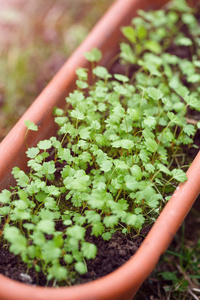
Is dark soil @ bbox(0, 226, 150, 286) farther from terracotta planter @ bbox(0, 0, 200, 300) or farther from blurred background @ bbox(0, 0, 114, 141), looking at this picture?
blurred background @ bbox(0, 0, 114, 141)

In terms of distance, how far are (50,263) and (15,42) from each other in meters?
1.78

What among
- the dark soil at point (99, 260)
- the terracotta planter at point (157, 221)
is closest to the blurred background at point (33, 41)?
the terracotta planter at point (157, 221)

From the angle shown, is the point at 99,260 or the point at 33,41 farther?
the point at 33,41

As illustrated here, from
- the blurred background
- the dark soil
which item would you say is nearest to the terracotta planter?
the dark soil

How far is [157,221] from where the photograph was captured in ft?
4.08

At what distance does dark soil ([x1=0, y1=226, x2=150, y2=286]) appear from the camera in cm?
123

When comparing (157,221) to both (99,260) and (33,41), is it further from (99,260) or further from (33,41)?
(33,41)

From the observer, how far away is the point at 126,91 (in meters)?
1.64

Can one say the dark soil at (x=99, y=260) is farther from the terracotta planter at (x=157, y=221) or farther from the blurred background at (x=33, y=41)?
the blurred background at (x=33, y=41)

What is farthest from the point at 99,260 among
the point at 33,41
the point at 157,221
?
the point at 33,41

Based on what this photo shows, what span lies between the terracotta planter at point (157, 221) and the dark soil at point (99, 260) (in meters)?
0.12

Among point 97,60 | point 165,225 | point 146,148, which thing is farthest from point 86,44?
point 165,225

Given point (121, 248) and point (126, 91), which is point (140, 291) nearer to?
point (121, 248)

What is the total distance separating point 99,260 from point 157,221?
0.27 metres
